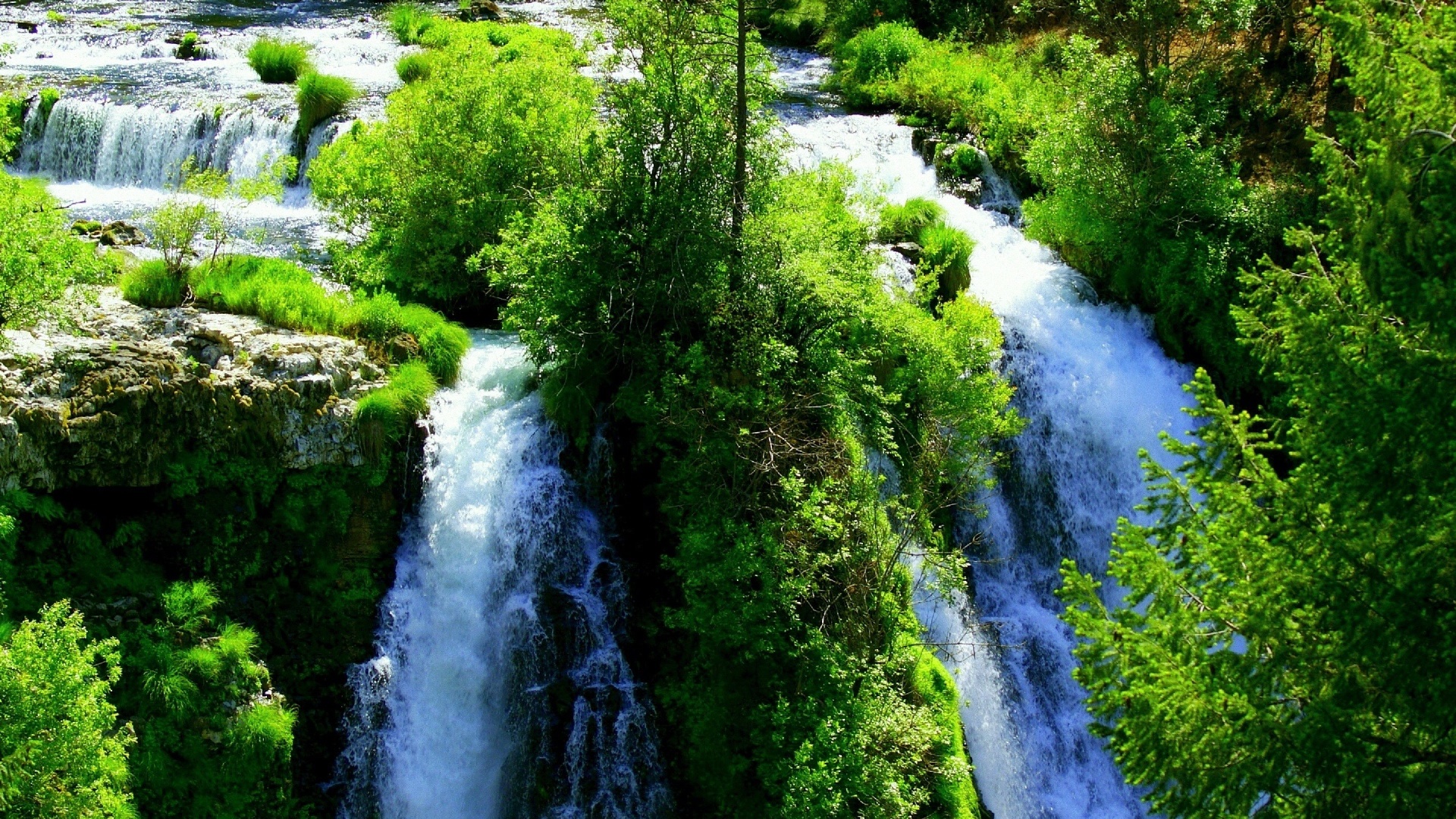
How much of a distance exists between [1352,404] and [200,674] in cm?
1165

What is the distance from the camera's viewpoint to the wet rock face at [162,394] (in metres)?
12.0

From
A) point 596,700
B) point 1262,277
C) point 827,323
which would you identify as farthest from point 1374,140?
point 596,700

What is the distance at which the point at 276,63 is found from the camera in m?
25.7

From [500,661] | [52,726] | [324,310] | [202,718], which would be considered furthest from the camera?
[324,310]

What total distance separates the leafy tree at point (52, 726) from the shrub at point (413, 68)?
17489 millimetres

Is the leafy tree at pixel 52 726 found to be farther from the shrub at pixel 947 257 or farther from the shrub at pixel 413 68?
the shrub at pixel 413 68

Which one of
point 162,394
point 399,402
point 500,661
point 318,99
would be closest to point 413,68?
point 318,99

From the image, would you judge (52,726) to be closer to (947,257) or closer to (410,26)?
(947,257)

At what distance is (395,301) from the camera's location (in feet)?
52.7

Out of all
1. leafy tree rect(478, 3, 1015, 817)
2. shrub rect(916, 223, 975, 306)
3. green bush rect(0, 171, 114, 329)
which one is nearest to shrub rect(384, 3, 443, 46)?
leafy tree rect(478, 3, 1015, 817)

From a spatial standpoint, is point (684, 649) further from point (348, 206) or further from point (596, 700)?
point (348, 206)

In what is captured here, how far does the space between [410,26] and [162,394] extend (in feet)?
67.4

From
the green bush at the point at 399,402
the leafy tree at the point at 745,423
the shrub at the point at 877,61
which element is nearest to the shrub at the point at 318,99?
the leafy tree at the point at 745,423

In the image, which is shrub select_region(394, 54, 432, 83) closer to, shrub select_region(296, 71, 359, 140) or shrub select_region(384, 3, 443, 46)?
shrub select_region(296, 71, 359, 140)
